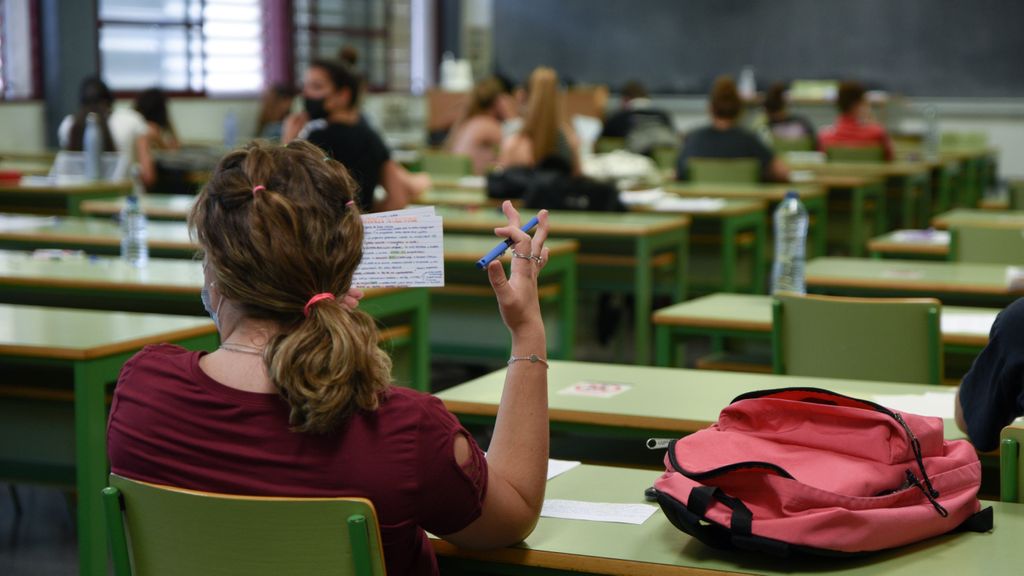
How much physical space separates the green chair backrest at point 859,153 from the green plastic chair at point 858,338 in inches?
259

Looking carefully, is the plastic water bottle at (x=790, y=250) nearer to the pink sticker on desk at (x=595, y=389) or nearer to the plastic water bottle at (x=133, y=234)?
the pink sticker on desk at (x=595, y=389)

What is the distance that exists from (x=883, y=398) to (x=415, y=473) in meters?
1.28

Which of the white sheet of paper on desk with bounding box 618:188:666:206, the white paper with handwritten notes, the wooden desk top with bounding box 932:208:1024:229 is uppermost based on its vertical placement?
the white paper with handwritten notes

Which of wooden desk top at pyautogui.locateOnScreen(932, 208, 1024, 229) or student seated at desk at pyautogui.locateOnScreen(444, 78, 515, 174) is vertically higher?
student seated at desk at pyautogui.locateOnScreen(444, 78, 515, 174)

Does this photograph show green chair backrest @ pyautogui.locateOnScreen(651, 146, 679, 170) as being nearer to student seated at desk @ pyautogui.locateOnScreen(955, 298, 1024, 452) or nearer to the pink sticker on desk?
the pink sticker on desk

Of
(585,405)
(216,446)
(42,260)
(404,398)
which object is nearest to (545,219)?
(404,398)

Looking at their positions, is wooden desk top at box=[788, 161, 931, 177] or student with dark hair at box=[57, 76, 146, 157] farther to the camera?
wooden desk top at box=[788, 161, 931, 177]

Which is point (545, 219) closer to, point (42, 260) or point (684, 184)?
point (42, 260)

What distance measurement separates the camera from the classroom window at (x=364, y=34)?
44.2 ft

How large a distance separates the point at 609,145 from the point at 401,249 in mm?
8949

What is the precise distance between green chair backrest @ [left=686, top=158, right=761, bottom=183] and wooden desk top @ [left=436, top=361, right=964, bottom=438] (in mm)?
4783

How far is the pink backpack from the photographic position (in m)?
1.62

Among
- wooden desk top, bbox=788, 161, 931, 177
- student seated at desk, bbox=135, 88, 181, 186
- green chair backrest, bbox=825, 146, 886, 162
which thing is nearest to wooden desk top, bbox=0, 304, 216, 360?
student seated at desk, bbox=135, 88, 181, 186

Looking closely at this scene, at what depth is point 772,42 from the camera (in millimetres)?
14656
